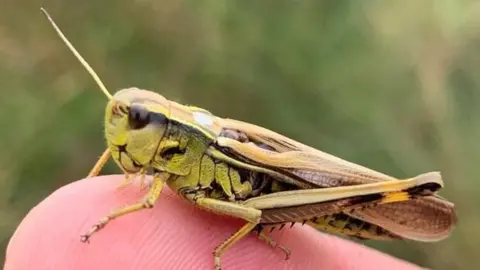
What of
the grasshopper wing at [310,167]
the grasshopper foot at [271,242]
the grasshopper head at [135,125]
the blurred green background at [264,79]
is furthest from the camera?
the blurred green background at [264,79]

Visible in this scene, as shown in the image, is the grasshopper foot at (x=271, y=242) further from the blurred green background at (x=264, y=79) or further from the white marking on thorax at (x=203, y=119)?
the blurred green background at (x=264, y=79)

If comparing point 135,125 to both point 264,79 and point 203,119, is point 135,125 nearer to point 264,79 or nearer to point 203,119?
point 203,119

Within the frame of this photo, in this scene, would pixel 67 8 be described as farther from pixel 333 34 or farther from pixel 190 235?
pixel 190 235

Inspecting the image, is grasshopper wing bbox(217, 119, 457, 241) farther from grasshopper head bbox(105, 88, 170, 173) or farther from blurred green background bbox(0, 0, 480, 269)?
blurred green background bbox(0, 0, 480, 269)

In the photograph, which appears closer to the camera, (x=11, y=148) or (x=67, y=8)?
(x=11, y=148)

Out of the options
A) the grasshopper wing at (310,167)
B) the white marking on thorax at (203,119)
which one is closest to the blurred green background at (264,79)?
the grasshopper wing at (310,167)

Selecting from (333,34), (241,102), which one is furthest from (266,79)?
→ (333,34)
